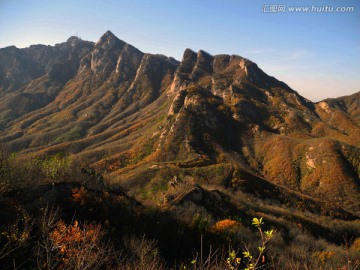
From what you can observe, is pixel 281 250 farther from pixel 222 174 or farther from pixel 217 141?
pixel 217 141

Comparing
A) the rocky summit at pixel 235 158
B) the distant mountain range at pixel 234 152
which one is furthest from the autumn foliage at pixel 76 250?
the distant mountain range at pixel 234 152

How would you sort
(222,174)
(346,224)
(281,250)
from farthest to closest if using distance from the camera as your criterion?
(222,174)
(346,224)
(281,250)

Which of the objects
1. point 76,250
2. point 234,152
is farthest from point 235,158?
point 76,250

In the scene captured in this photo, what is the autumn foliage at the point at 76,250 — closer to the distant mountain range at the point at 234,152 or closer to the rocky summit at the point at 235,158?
the rocky summit at the point at 235,158

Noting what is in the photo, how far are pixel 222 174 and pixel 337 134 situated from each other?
99.9 meters

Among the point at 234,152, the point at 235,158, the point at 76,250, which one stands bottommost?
the point at 235,158

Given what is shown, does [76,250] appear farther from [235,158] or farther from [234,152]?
[234,152]

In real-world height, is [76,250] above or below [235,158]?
above

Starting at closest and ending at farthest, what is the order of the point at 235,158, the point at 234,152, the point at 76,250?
the point at 76,250 < the point at 235,158 < the point at 234,152

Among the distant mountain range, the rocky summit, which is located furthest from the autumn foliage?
the distant mountain range

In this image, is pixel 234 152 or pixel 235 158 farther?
pixel 234 152

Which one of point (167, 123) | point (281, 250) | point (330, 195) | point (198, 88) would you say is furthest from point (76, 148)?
point (281, 250)

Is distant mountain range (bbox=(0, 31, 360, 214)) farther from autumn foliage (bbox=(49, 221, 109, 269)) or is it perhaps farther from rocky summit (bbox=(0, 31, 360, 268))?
autumn foliage (bbox=(49, 221, 109, 269))

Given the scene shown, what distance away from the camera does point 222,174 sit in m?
87.6
